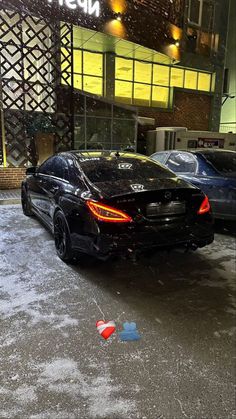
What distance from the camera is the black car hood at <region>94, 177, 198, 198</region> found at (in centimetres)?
349

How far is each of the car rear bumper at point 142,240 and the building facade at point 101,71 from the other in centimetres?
726

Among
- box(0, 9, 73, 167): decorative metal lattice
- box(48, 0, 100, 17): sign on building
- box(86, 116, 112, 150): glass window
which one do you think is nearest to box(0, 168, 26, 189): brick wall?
box(0, 9, 73, 167): decorative metal lattice

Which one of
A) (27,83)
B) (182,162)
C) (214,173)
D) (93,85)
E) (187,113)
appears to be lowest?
(214,173)

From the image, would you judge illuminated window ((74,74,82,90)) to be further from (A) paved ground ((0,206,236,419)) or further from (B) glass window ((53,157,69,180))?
(A) paved ground ((0,206,236,419))

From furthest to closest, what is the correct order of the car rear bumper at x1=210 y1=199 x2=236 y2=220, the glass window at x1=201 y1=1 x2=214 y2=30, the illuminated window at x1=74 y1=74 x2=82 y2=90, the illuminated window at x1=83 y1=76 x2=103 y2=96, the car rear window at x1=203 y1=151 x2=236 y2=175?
1. the glass window at x1=201 y1=1 x2=214 y2=30
2. the illuminated window at x1=83 y1=76 x2=103 y2=96
3. the illuminated window at x1=74 y1=74 x2=82 y2=90
4. the car rear window at x1=203 y1=151 x2=236 y2=175
5. the car rear bumper at x1=210 y1=199 x2=236 y2=220

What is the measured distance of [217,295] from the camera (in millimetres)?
3396

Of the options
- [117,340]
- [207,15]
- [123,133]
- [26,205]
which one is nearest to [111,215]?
[117,340]

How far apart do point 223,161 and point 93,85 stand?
1050cm

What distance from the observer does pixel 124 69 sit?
15.2m

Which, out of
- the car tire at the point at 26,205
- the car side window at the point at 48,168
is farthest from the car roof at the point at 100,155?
the car tire at the point at 26,205

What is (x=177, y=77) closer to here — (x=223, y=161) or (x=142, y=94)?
(x=142, y=94)

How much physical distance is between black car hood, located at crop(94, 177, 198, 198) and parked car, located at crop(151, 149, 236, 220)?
5.37 feet

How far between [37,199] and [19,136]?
528 cm

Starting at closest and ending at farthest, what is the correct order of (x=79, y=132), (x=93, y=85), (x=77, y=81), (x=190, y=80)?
1. (x=79, y=132)
2. (x=77, y=81)
3. (x=93, y=85)
4. (x=190, y=80)
